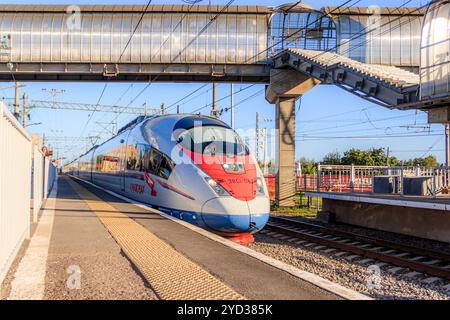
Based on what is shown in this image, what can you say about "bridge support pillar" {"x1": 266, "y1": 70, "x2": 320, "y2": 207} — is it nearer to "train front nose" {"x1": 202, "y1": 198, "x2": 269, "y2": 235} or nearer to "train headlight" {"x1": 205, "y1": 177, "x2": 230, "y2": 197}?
"train front nose" {"x1": 202, "y1": 198, "x2": 269, "y2": 235}

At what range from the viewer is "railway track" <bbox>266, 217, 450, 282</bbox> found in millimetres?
9651

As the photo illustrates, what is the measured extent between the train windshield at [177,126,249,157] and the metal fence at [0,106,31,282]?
4.85 m

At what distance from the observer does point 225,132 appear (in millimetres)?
12672

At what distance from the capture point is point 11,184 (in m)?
5.84

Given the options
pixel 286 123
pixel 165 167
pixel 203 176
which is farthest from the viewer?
pixel 286 123

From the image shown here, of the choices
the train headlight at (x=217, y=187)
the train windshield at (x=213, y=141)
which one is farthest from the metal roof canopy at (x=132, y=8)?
the train headlight at (x=217, y=187)

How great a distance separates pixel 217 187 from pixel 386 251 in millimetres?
4917

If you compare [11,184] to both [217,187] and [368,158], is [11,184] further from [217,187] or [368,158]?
[368,158]

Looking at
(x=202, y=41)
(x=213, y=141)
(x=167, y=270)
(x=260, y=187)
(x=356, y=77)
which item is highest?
(x=202, y=41)

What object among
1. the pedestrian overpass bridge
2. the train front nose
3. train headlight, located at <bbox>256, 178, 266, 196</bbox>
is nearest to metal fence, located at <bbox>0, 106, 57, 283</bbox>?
the train front nose

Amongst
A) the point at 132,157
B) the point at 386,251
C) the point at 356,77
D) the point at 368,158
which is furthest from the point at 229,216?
the point at 368,158

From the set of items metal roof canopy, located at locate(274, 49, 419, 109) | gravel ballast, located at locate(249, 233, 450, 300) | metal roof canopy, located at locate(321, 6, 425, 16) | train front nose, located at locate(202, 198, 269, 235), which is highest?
metal roof canopy, located at locate(321, 6, 425, 16)

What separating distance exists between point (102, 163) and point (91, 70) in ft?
17.5

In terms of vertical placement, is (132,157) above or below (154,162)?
above
